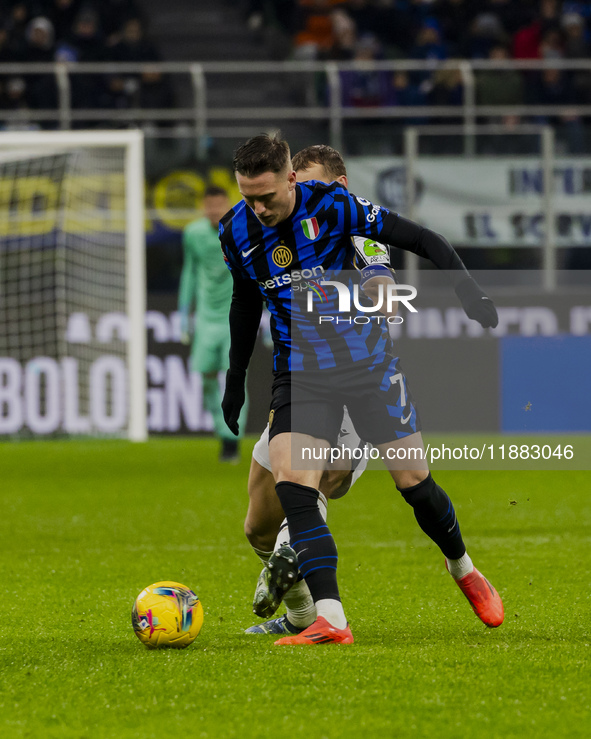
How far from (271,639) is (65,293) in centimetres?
854

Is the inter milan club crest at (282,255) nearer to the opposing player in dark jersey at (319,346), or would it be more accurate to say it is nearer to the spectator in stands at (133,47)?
the opposing player in dark jersey at (319,346)

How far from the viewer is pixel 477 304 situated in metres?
3.76

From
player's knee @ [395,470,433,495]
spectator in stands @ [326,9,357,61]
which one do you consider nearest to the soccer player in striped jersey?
player's knee @ [395,470,433,495]

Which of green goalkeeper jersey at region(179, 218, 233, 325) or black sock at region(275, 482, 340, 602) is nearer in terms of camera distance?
black sock at region(275, 482, 340, 602)

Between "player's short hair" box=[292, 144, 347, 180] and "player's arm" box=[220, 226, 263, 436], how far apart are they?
58cm

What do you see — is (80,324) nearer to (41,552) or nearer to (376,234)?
(41,552)

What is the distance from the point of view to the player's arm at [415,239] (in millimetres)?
3820

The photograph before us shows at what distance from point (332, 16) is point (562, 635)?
13.2 meters

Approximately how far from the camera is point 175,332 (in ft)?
40.8

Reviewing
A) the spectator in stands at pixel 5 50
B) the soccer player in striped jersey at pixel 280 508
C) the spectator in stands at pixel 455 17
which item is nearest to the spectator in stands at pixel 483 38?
the spectator in stands at pixel 455 17

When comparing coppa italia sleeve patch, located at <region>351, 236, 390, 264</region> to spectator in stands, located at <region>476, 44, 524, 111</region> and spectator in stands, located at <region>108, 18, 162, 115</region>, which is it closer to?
spectator in stands, located at <region>476, 44, 524, 111</region>

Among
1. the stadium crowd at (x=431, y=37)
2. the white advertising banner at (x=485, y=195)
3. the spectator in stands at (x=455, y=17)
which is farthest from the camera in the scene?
the spectator in stands at (x=455, y=17)

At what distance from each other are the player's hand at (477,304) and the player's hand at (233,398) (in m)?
0.94

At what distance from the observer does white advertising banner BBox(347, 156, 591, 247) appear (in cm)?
1272
